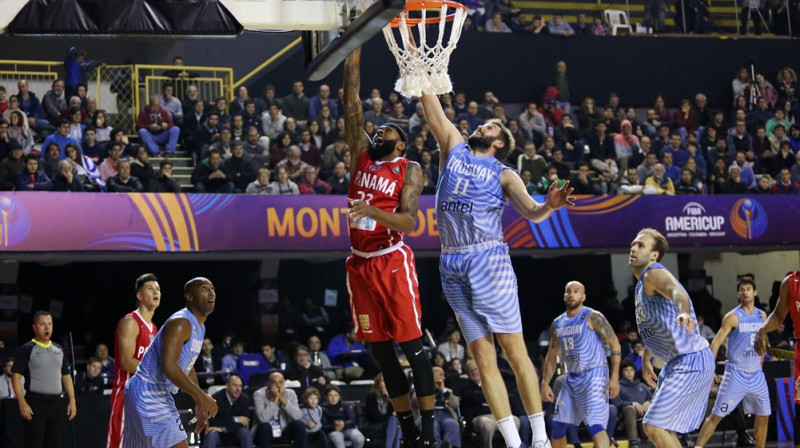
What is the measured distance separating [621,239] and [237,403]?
22.8ft

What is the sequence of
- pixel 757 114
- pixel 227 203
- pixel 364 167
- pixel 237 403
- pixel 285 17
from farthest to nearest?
pixel 757 114, pixel 227 203, pixel 237 403, pixel 285 17, pixel 364 167

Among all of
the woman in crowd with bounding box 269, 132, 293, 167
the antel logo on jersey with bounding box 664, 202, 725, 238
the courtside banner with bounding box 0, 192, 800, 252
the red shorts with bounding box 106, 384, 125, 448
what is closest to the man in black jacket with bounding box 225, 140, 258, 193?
the woman in crowd with bounding box 269, 132, 293, 167

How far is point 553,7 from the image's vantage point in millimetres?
25453

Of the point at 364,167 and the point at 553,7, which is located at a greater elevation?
the point at 553,7

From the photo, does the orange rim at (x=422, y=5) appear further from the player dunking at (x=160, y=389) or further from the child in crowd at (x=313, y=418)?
the child in crowd at (x=313, y=418)

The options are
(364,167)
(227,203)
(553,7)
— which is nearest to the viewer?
(364,167)

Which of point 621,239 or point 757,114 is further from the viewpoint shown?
point 757,114

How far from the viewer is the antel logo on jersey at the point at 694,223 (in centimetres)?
1847

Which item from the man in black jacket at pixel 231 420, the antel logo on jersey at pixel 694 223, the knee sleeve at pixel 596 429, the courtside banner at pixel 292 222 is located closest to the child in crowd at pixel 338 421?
the man in black jacket at pixel 231 420

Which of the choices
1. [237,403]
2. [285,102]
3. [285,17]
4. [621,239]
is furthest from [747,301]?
[285,102]

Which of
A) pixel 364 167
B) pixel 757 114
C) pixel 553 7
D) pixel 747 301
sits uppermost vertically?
pixel 553 7

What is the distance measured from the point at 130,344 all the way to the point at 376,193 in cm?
254

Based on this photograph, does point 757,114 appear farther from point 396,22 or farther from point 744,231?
point 396,22

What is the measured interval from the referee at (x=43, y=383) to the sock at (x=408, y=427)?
6119 millimetres
